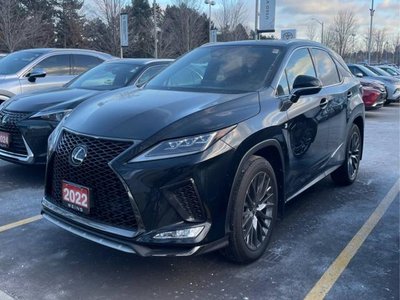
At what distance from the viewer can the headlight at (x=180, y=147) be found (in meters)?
2.97

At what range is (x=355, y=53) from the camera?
58906mm

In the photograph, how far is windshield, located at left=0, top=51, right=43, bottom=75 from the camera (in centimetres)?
859

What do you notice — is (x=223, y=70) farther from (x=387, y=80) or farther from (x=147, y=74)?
(x=387, y=80)

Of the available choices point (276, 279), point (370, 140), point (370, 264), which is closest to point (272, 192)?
point (276, 279)

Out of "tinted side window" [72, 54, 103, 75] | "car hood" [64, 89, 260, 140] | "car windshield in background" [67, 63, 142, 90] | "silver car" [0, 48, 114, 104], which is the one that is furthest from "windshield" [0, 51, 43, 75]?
"car hood" [64, 89, 260, 140]

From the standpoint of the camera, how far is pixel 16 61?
8.81 m

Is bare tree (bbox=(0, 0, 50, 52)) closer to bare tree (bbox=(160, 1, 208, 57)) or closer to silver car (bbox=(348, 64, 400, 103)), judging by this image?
bare tree (bbox=(160, 1, 208, 57))

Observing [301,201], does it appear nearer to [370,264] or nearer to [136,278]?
[370,264]

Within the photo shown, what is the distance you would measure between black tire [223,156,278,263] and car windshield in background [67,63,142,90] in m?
3.60

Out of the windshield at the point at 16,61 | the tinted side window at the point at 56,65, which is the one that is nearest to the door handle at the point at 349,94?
the tinted side window at the point at 56,65

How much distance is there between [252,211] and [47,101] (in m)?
3.38

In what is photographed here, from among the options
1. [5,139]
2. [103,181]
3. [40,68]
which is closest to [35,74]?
[40,68]

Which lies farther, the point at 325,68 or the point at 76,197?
the point at 325,68

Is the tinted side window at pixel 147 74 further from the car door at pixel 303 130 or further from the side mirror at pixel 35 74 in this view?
the car door at pixel 303 130
